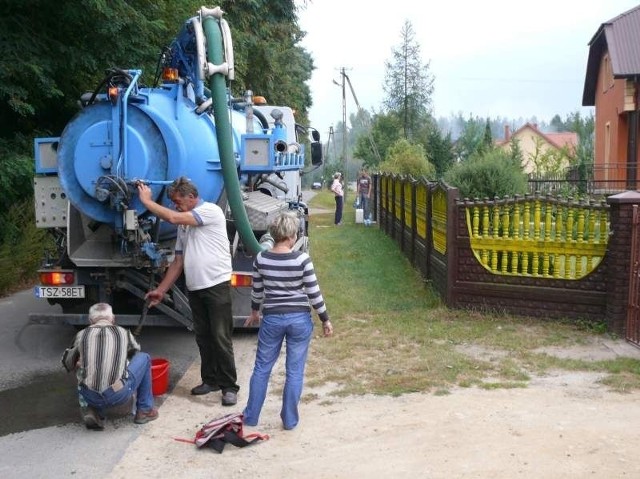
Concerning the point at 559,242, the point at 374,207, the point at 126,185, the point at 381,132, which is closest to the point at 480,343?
the point at 559,242

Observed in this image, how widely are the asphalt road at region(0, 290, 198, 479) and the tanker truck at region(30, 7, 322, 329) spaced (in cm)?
57

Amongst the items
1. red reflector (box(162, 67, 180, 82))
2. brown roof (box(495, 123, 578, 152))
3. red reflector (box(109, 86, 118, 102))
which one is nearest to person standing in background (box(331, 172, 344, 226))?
red reflector (box(162, 67, 180, 82))

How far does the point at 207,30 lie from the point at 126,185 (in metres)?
1.61

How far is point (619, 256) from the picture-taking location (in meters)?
7.45

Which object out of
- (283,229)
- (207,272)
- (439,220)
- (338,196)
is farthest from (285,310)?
(338,196)

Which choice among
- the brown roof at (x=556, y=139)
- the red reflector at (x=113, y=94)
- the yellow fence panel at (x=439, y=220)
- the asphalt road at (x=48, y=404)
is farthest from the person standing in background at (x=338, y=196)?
the brown roof at (x=556, y=139)

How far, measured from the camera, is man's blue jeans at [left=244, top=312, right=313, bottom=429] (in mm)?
5133

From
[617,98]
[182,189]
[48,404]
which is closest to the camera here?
[182,189]

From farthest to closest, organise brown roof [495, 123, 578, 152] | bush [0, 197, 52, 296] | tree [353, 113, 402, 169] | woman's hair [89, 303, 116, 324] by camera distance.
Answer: tree [353, 113, 402, 169] → brown roof [495, 123, 578, 152] → bush [0, 197, 52, 296] → woman's hair [89, 303, 116, 324]

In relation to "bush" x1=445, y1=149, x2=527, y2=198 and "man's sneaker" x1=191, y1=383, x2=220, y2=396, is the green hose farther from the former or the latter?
"bush" x1=445, y1=149, x2=527, y2=198

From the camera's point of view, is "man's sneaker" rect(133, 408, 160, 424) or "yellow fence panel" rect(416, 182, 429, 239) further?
"yellow fence panel" rect(416, 182, 429, 239)

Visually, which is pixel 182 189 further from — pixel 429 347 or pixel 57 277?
pixel 429 347

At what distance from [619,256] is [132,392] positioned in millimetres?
4985

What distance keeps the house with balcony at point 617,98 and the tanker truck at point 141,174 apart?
2151 cm
